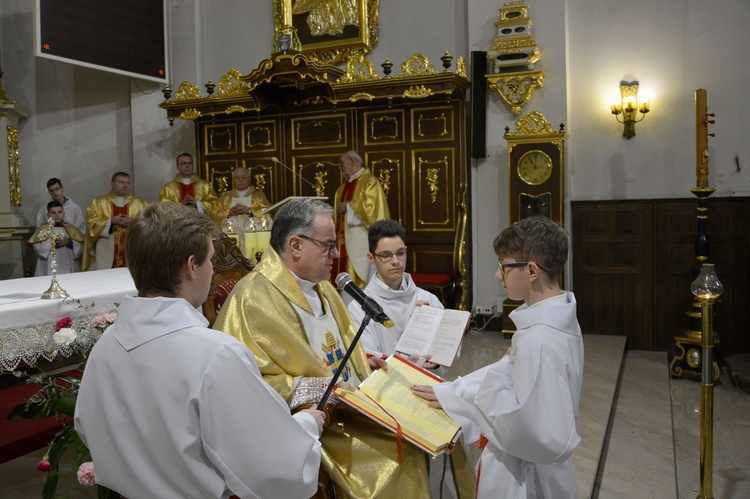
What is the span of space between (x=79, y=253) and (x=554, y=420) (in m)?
8.20

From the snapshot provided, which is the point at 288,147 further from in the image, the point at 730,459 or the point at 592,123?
the point at 730,459

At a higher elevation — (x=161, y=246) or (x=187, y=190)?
(x=187, y=190)

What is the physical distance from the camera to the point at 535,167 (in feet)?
23.0

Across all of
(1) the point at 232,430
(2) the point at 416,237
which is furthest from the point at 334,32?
(1) the point at 232,430

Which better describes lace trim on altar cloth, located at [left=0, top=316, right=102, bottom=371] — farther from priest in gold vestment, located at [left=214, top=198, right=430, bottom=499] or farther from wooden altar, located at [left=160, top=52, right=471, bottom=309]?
wooden altar, located at [left=160, top=52, right=471, bottom=309]

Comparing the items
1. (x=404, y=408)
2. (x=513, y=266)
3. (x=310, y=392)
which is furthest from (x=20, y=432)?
(x=513, y=266)

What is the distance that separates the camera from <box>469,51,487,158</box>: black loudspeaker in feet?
24.7

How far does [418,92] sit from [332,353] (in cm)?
528

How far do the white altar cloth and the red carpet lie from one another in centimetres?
24

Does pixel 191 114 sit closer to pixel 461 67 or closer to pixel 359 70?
pixel 359 70

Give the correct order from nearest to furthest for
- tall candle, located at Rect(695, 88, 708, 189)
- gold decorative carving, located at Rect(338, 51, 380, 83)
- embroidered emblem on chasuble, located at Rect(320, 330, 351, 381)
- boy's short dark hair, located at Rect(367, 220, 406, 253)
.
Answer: embroidered emblem on chasuble, located at Rect(320, 330, 351, 381)
boy's short dark hair, located at Rect(367, 220, 406, 253)
tall candle, located at Rect(695, 88, 708, 189)
gold decorative carving, located at Rect(338, 51, 380, 83)

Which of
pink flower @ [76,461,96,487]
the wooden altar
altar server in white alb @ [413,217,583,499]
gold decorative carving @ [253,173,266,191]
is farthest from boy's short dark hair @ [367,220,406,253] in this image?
gold decorative carving @ [253,173,266,191]

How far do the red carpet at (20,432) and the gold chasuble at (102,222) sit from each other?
17.3 feet

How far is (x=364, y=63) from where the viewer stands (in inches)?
304
